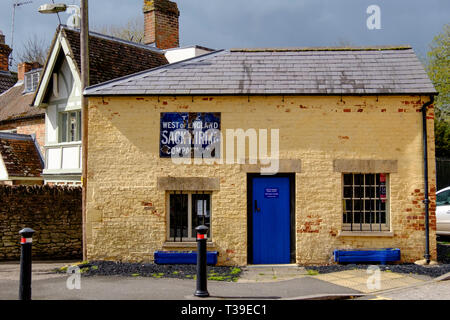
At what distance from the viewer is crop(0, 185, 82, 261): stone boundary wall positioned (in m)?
13.1

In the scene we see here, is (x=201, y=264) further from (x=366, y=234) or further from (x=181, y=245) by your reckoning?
(x=366, y=234)

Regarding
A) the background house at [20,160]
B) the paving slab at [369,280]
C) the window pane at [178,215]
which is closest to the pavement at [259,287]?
the paving slab at [369,280]

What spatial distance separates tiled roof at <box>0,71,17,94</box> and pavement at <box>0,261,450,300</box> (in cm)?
1922

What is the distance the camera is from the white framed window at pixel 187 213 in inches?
439

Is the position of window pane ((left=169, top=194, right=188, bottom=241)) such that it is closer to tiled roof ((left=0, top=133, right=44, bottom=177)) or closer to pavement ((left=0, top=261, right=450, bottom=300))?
pavement ((left=0, top=261, right=450, bottom=300))

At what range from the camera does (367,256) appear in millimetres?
10680

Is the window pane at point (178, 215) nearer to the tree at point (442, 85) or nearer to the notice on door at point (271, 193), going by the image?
the notice on door at point (271, 193)

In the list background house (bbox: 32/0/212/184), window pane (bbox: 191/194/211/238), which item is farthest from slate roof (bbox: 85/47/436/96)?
background house (bbox: 32/0/212/184)

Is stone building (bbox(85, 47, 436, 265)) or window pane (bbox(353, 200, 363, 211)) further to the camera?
window pane (bbox(353, 200, 363, 211))

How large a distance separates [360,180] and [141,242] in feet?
16.6

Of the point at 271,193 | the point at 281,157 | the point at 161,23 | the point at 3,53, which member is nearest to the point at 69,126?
the point at 161,23

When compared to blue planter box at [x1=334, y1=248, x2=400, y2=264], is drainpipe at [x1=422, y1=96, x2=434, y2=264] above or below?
above

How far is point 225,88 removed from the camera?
1108 centimetres

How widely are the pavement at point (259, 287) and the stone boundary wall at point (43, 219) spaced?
124 inches
